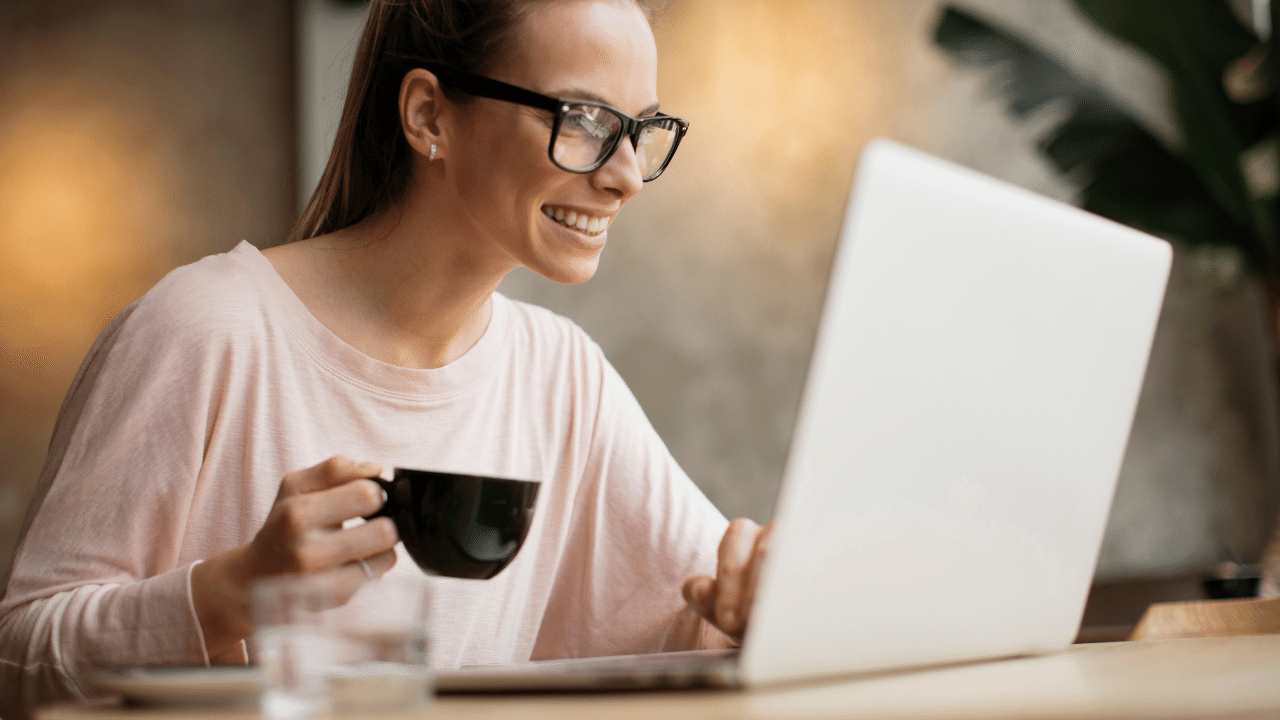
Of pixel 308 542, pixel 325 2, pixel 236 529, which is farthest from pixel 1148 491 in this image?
pixel 308 542

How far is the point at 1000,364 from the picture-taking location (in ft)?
1.54

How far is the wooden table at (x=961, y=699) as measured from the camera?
335mm

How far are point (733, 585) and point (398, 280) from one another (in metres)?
0.58

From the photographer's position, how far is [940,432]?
44cm

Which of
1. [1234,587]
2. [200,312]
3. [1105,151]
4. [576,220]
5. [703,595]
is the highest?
[1105,151]

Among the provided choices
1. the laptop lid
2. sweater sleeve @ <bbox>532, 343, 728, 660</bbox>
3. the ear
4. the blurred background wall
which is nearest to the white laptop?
the laptop lid

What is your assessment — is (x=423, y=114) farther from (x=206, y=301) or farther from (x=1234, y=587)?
(x=1234, y=587)

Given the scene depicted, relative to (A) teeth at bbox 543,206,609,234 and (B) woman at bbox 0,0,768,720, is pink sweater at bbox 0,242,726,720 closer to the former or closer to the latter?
(B) woman at bbox 0,0,768,720

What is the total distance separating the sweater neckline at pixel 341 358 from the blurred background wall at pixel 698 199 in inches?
19.7

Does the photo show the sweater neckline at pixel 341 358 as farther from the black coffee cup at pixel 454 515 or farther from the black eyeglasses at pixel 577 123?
the black coffee cup at pixel 454 515

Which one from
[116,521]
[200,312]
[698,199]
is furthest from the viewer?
[698,199]

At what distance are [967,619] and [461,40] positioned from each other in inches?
31.3

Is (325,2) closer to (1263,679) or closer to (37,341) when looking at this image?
(37,341)

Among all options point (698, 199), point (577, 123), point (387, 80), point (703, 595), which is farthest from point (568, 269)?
point (698, 199)
